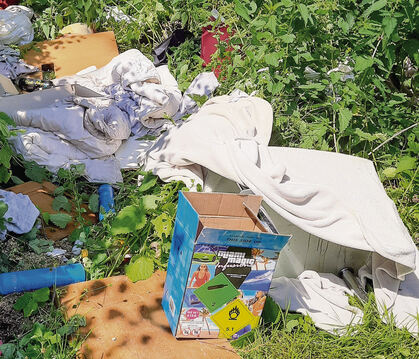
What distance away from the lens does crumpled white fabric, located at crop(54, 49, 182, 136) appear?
→ 13.5 feet

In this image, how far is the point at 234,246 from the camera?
7.09 ft

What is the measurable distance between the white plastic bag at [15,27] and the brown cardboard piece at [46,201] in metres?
2.29

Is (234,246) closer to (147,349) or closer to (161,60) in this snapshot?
(147,349)

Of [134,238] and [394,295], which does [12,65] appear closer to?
[134,238]

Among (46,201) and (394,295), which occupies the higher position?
(394,295)

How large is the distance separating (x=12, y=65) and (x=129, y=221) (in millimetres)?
2445

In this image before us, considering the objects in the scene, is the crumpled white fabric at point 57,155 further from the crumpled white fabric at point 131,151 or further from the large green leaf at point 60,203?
the large green leaf at point 60,203

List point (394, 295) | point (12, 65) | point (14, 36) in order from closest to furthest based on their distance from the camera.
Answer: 1. point (394, 295)
2. point (12, 65)
3. point (14, 36)

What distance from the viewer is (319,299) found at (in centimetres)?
272

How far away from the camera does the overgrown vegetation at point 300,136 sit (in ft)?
8.29

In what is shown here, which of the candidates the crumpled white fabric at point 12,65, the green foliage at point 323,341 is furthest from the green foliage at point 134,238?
the crumpled white fabric at point 12,65

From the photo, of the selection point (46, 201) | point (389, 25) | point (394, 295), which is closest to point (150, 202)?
point (46, 201)

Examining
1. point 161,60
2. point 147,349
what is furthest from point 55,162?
point 161,60

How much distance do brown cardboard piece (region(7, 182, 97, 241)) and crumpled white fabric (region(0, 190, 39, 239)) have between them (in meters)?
0.13
